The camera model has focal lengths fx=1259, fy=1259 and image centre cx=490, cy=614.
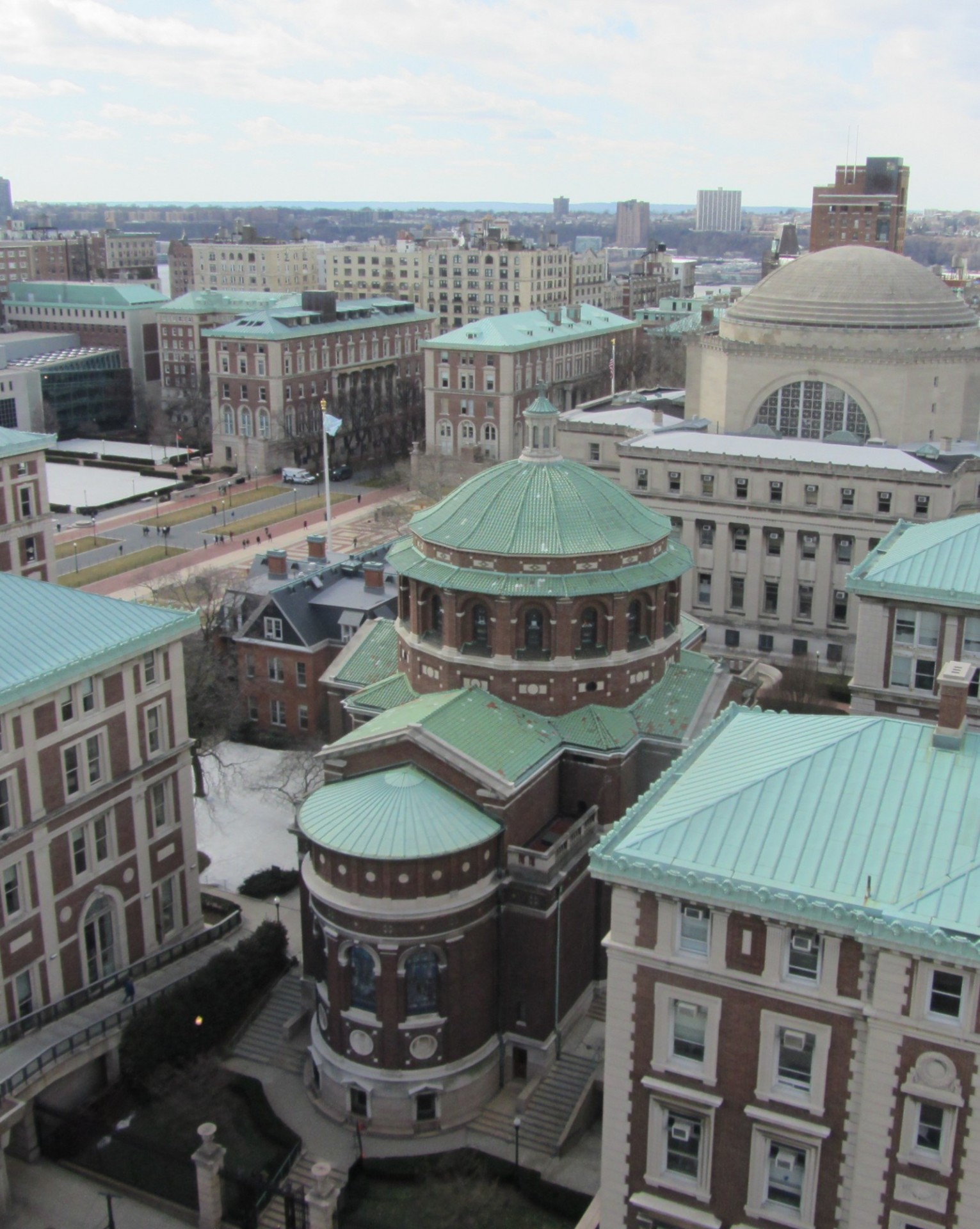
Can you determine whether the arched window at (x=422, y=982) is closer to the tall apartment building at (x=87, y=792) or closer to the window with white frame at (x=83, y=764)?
the tall apartment building at (x=87, y=792)

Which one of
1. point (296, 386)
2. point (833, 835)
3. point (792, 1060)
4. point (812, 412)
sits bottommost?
point (792, 1060)

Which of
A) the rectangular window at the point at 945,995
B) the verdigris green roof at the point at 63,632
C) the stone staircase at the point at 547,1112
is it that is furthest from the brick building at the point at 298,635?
the rectangular window at the point at 945,995

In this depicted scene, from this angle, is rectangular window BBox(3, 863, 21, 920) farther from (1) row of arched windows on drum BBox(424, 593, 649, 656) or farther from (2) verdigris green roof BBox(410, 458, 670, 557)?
(2) verdigris green roof BBox(410, 458, 670, 557)

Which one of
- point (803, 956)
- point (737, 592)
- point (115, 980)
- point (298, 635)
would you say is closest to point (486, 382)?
point (737, 592)

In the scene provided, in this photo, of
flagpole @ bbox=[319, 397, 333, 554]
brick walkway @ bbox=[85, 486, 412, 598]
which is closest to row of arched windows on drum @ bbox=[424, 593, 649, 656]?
flagpole @ bbox=[319, 397, 333, 554]

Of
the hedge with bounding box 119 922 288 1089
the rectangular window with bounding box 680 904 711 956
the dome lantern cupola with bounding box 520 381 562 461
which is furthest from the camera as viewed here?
the dome lantern cupola with bounding box 520 381 562 461

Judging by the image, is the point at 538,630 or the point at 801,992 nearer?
the point at 801,992

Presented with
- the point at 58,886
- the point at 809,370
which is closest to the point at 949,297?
the point at 809,370

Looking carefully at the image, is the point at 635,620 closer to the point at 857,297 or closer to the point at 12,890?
the point at 12,890
